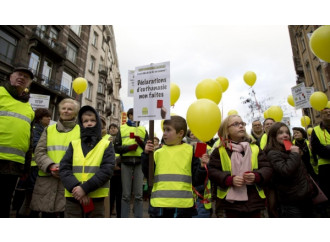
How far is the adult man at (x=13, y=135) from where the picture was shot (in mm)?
2336

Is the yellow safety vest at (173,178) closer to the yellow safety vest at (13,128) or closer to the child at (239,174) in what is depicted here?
the child at (239,174)

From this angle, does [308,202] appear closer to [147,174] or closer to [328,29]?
[147,174]

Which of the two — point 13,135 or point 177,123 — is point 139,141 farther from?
point 13,135

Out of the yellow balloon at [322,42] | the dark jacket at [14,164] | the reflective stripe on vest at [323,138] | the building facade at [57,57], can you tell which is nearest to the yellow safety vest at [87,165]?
the dark jacket at [14,164]

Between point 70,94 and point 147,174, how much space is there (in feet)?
64.2

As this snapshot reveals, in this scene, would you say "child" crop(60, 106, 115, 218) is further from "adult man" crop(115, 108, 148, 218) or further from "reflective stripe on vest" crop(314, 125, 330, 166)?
"reflective stripe on vest" crop(314, 125, 330, 166)

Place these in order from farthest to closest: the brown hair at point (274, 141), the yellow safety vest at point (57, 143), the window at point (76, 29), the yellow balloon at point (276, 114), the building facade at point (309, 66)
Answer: the window at point (76, 29)
the building facade at point (309, 66)
the yellow balloon at point (276, 114)
the brown hair at point (274, 141)
the yellow safety vest at point (57, 143)

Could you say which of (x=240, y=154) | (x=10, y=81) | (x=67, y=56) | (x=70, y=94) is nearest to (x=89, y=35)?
(x=67, y=56)

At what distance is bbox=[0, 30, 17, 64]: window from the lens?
13.0 m

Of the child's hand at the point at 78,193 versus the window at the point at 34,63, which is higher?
the window at the point at 34,63

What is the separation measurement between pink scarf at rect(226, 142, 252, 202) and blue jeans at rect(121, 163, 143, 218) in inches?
74.8

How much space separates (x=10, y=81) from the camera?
105 inches

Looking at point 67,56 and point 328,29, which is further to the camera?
point 67,56

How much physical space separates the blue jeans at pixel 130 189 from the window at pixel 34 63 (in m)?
16.1
